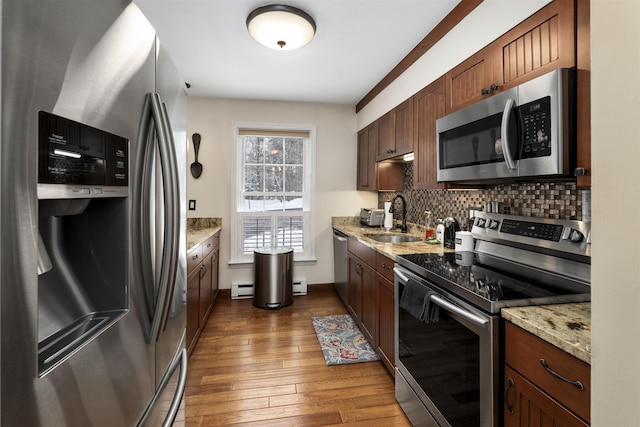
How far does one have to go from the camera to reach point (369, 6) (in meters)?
2.03

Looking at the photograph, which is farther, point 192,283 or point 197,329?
point 197,329

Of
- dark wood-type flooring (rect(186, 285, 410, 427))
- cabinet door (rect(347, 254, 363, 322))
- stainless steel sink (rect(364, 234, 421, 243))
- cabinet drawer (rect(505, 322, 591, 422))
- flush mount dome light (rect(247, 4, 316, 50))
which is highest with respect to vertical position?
flush mount dome light (rect(247, 4, 316, 50))

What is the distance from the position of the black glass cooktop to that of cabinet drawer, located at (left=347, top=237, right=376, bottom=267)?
0.59 m

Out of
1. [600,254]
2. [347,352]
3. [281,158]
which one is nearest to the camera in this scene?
[600,254]

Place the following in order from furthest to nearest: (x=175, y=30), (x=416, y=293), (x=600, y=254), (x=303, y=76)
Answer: (x=303, y=76), (x=175, y=30), (x=416, y=293), (x=600, y=254)

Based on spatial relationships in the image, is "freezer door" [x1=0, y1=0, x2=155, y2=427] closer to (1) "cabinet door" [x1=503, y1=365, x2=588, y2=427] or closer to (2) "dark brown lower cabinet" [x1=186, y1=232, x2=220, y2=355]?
(1) "cabinet door" [x1=503, y1=365, x2=588, y2=427]

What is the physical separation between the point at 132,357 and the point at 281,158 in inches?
137

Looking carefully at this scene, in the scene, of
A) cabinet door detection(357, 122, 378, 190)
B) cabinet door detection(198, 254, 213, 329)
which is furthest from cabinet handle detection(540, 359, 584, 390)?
cabinet door detection(357, 122, 378, 190)

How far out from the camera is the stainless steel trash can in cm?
358

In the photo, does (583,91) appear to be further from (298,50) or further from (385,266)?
(298,50)

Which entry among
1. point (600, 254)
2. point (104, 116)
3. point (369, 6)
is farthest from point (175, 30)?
point (600, 254)

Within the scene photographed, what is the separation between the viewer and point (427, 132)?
2.35 metres

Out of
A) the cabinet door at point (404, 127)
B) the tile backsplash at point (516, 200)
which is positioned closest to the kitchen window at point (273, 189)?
the cabinet door at point (404, 127)

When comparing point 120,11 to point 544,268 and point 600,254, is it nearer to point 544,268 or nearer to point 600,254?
point 600,254
